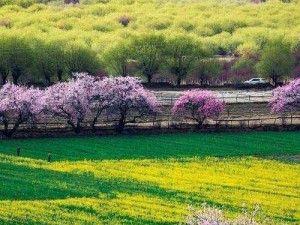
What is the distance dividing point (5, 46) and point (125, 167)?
46.8 meters

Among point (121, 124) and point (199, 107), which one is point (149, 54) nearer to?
point (199, 107)

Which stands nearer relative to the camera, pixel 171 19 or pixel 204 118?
pixel 204 118

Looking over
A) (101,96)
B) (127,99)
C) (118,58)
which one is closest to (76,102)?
(101,96)

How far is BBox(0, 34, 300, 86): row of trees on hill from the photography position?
106 metres

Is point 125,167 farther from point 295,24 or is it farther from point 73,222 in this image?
point 295,24

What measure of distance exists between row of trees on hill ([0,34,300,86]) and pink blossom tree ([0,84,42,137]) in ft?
80.8

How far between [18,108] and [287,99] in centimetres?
2667

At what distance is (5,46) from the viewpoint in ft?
354

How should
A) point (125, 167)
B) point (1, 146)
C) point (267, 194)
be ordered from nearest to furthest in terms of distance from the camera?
point (267, 194)
point (125, 167)
point (1, 146)

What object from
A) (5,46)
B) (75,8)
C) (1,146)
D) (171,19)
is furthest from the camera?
(75,8)

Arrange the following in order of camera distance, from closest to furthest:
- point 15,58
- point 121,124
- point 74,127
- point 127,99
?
point 74,127 < point 121,124 < point 127,99 < point 15,58

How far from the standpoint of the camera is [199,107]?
83.8m

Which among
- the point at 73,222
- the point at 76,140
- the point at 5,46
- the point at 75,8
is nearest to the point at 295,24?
the point at 75,8

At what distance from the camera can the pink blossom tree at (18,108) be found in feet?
258
